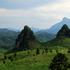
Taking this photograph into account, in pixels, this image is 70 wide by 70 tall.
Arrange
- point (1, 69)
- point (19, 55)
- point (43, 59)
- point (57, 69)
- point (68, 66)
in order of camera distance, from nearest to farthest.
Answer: point (57, 69)
point (68, 66)
point (1, 69)
point (43, 59)
point (19, 55)

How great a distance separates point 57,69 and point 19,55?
87.1m

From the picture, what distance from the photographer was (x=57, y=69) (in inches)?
3693

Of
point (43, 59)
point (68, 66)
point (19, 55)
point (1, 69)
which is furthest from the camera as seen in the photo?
point (19, 55)

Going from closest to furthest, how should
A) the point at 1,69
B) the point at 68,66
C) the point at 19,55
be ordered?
1. the point at 68,66
2. the point at 1,69
3. the point at 19,55

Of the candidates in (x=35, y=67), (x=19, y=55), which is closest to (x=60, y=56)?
(x=35, y=67)

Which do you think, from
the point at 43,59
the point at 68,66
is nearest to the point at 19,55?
the point at 43,59

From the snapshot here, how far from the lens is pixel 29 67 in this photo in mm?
116500

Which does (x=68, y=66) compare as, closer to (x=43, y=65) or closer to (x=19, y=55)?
(x=43, y=65)

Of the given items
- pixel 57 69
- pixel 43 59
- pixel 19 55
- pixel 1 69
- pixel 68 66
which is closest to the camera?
pixel 57 69

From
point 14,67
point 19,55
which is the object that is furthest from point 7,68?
point 19,55

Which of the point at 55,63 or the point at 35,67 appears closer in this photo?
the point at 55,63

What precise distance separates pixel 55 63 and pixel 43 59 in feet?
147

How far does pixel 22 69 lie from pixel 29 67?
4.17 meters

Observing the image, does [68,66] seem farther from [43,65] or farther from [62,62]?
[43,65]
